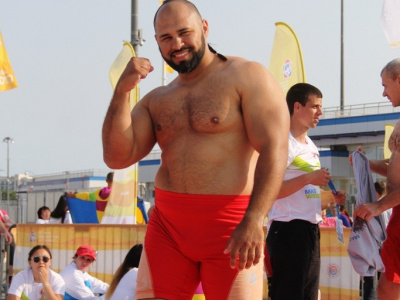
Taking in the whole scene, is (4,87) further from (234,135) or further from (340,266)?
(234,135)

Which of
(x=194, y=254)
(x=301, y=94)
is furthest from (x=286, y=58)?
(x=194, y=254)

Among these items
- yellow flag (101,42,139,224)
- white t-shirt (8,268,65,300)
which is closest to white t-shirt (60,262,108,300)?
white t-shirt (8,268,65,300)

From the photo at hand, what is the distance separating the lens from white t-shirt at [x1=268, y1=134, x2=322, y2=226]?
611 cm

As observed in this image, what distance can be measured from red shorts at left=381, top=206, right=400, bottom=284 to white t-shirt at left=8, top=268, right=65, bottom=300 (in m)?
4.24

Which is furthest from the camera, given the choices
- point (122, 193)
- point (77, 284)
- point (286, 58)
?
point (122, 193)

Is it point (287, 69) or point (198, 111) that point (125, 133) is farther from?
point (287, 69)

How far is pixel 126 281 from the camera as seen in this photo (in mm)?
7484

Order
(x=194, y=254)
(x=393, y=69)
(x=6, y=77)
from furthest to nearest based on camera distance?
(x=6, y=77) → (x=393, y=69) → (x=194, y=254)

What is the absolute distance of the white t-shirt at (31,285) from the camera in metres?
9.19

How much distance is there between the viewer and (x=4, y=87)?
12.3 metres

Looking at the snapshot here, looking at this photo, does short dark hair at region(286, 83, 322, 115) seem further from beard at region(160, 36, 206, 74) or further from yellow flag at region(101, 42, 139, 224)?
yellow flag at region(101, 42, 139, 224)

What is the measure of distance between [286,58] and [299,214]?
724cm

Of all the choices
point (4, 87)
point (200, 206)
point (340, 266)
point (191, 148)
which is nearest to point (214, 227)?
point (200, 206)

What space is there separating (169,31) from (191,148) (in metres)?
0.62
